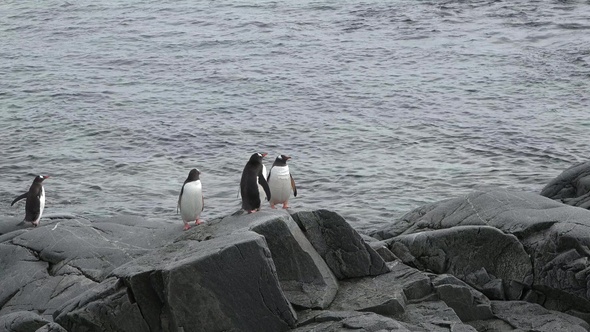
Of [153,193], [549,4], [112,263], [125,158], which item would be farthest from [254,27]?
[112,263]

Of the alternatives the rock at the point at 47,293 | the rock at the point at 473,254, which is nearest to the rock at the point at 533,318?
the rock at the point at 473,254

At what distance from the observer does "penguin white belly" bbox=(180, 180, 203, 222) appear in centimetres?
1547

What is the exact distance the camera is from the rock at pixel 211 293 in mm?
10477

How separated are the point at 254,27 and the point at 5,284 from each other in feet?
86.9

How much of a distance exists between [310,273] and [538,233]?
3.55 meters

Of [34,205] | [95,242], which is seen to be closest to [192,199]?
[95,242]

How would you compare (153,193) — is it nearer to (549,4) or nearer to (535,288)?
(535,288)

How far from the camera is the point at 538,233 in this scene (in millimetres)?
13062

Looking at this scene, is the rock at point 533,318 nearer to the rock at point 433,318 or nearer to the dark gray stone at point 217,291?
the rock at point 433,318

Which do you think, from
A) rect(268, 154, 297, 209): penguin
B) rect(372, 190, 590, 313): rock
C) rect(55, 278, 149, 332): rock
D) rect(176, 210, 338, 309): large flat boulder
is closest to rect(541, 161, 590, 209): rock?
rect(372, 190, 590, 313): rock

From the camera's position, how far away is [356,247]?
40.0 feet

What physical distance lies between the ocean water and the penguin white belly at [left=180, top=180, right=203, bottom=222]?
3.16m

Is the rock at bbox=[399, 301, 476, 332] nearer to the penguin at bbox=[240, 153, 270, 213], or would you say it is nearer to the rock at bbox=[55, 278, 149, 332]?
the rock at bbox=[55, 278, 149, 332]

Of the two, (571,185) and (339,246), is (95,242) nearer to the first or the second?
(339,246)
